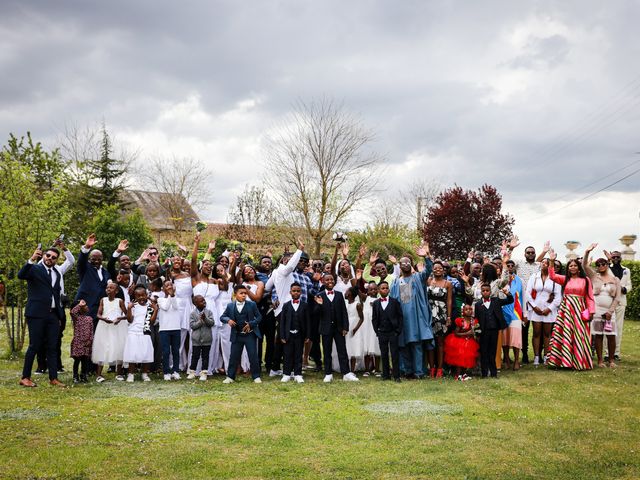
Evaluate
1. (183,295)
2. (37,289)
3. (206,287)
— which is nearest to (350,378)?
(206,287)

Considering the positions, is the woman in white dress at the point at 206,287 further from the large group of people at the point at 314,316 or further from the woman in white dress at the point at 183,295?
the woman in white dress at the point at 183,295

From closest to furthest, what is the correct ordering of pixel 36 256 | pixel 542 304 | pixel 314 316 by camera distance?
1. pixel 36 256
2. pixel 314 316
3. pixel 542 304

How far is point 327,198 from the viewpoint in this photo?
33.1m

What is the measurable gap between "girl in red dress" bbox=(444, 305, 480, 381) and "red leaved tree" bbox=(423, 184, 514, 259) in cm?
1756

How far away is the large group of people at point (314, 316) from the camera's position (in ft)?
37.2

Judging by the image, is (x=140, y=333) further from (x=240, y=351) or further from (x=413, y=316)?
(x=413, y=316)

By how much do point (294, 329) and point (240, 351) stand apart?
106 centimetres

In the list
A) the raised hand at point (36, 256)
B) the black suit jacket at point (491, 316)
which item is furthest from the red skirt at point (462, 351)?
the raised hand at point (36, 256)

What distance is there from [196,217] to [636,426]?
150 feet

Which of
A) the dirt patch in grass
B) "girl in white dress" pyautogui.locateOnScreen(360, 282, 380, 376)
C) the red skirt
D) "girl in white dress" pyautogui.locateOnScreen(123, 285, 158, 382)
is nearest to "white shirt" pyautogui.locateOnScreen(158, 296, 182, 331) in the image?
"girl in white dress" pyautogui.locateOnScreen(123, 285, 158, 382)

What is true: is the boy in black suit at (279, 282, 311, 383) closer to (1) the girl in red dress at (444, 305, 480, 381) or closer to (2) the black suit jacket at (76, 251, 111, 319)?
(1) the girl in red dress at (444, 305, 480, 381)

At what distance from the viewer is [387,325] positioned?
448 inches

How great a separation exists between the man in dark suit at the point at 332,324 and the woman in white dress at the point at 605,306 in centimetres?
492

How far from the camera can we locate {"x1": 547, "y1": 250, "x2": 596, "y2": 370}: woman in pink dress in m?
11.9
